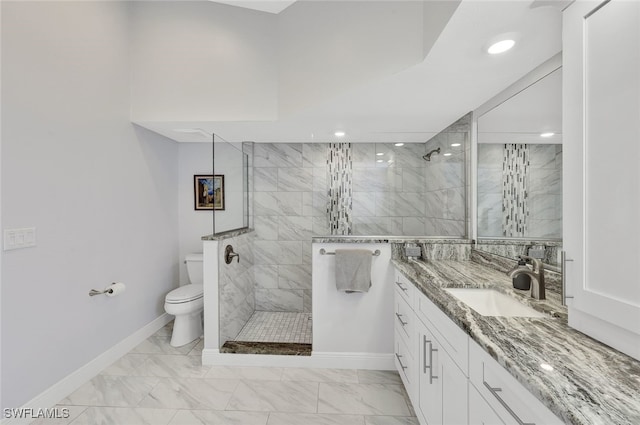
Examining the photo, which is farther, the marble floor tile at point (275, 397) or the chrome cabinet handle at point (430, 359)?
the marble floor tile at point (275, 397)

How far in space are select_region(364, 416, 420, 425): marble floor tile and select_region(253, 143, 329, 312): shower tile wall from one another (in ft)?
5.91

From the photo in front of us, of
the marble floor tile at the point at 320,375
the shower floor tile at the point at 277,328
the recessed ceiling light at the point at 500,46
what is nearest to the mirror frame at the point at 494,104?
the recessed ceiling light at the point at 500,46

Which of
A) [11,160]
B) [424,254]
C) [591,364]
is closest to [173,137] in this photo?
[11,160]

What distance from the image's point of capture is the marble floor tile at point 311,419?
1784 millimetres

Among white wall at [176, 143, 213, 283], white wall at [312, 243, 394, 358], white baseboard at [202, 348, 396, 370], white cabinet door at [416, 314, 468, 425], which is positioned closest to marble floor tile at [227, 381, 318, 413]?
white baseboard at [202, 348, 396, 370]

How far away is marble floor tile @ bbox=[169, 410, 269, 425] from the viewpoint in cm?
179

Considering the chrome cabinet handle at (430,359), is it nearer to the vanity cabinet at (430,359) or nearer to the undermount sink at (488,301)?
the vanity cabinet at (430,359)

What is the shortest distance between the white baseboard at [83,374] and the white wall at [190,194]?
976 mm

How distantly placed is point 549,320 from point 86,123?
3108 millimetres

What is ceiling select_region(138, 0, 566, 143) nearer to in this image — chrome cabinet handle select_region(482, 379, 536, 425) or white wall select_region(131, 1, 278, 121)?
white wall select_region(131, 1, 278, 121)

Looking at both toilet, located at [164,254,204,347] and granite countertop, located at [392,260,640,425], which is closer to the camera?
granite countertop, located at [392,260,640,425]

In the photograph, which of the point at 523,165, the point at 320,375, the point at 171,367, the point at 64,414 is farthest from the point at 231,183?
the point at 523,165

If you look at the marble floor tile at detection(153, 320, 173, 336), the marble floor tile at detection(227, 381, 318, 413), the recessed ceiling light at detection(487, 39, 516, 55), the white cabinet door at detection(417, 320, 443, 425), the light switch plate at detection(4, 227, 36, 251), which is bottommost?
the marble floor tile at detection(227, 381, 318, 413)

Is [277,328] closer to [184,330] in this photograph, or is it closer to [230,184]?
[184,330]
